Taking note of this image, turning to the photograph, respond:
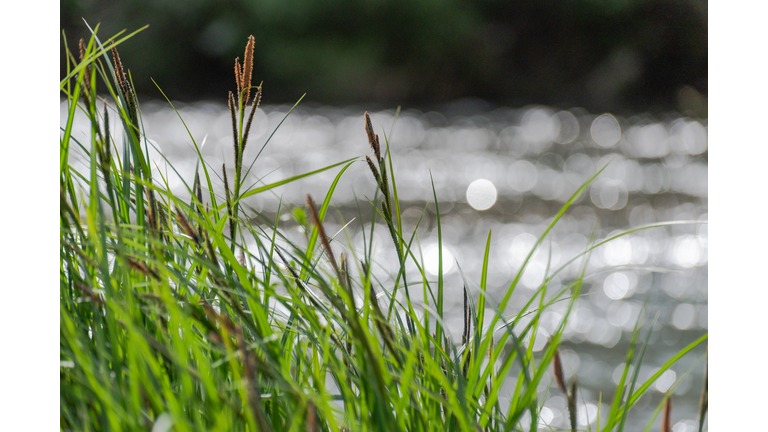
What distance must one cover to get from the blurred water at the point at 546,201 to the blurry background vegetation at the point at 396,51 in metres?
1.44

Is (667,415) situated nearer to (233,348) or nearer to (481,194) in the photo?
(233,348)

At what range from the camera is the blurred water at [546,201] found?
1.96 metres

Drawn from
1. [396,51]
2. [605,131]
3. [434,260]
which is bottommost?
[434,260]

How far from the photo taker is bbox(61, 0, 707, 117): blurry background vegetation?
8281 mm

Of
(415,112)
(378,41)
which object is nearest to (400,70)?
(378,41)

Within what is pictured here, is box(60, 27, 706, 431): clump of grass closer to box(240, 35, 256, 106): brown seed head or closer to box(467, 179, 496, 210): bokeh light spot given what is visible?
box(240, 35, 256, 106): brown seed head

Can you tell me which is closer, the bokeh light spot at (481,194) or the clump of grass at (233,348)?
the clump of grass at (233,348)

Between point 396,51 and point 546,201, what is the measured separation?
251 inches

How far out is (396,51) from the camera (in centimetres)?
940

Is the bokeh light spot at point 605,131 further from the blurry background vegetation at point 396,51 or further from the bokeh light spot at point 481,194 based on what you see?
the bokeh light spot at point 481,194

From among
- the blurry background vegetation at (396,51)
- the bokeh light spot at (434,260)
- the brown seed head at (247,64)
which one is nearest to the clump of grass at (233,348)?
the brown seed head at (247,64)

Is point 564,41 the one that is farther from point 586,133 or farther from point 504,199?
point 504,199

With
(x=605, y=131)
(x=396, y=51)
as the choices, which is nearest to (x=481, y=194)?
(x=605, y=131)

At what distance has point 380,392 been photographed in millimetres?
380
